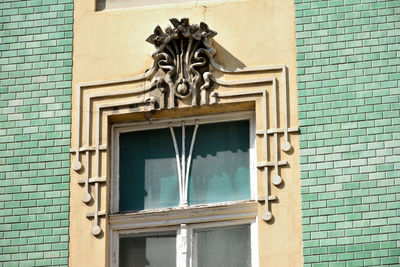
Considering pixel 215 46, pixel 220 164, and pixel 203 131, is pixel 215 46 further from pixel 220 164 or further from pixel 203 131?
pixel 220 164

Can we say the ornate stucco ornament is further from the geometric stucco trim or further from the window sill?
the window sill

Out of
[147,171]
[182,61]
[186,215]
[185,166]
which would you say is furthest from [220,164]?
[182,61]

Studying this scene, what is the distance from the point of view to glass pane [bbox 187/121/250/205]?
13.4m

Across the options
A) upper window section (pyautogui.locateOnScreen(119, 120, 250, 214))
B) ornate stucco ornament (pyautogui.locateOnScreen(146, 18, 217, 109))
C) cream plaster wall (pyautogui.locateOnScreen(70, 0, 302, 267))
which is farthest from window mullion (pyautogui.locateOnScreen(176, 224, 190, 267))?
ornate stucco ornament (pyautogui.locateOnScreen(146, 18, 217, 109))

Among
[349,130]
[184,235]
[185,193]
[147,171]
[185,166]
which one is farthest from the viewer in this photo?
[147,171]

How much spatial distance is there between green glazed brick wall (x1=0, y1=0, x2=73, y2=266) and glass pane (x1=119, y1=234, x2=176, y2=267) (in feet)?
2.00

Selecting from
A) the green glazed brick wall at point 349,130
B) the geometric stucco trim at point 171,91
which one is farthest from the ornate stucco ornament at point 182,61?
the green glazed brick wall at point 349,130

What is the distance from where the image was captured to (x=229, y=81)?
13.6 m

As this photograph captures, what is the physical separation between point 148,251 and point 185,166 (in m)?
0.96

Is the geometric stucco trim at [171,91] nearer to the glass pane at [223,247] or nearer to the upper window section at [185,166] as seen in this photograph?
the upper window section at [185,166]

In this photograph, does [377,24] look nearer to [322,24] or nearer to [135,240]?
[322,24]

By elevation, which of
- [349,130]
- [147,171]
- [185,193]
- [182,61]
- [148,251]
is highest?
[182,61]

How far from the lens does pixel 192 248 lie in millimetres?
13203

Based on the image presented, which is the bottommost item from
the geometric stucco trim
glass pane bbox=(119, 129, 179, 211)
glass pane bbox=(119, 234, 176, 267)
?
glass pane bbox=(119, 234, 176, 267)
